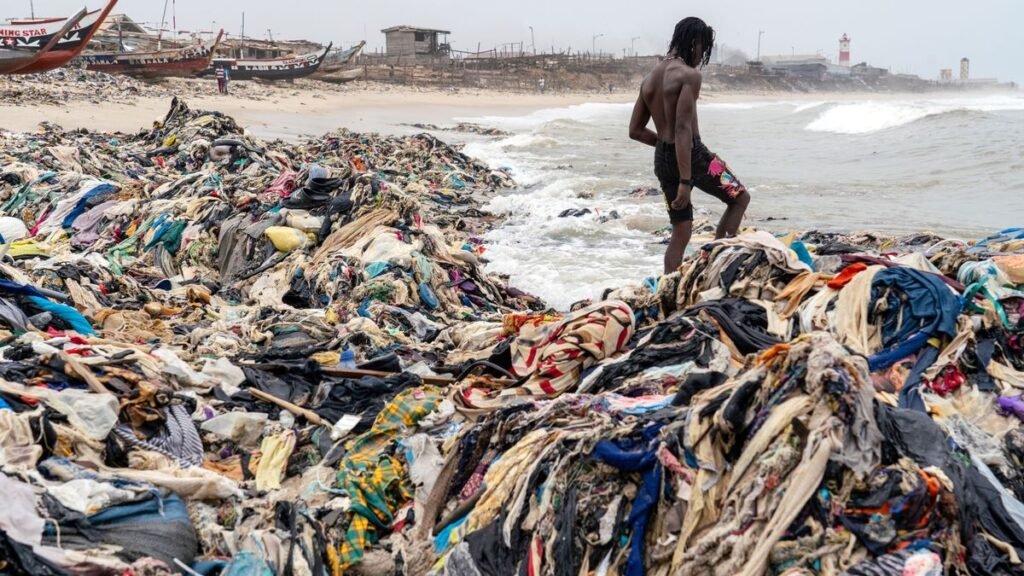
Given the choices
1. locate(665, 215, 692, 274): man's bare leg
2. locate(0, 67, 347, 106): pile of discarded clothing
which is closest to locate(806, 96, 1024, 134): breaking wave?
locate(0, 67, 347, 106): pile of discarded clothing

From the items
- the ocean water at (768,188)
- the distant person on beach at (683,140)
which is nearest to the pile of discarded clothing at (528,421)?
the distant person on beach at (683,140)

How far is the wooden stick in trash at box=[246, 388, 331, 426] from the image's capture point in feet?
13.0

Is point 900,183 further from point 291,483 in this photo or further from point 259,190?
point 291,483

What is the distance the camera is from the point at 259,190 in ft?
29.2

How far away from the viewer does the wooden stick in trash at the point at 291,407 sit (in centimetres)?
397

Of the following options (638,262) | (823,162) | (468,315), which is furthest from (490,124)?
(468,315)

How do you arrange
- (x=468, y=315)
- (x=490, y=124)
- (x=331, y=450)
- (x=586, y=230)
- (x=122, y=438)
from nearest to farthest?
(x=122, y=438) → (x=331, y=450) → (x=468, y=315) → (x=586, y=230) → (x=490, y=124)

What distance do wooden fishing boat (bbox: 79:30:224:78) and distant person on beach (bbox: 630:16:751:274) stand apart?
33.9 m

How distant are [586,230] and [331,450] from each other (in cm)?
762

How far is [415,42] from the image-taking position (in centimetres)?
6038

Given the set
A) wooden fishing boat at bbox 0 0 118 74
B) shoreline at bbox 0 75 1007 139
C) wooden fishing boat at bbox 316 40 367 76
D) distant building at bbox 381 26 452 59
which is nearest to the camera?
shoreline at bbox 0 75 1007 139

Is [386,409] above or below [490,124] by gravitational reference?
below

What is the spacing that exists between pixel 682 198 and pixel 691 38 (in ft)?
3.48

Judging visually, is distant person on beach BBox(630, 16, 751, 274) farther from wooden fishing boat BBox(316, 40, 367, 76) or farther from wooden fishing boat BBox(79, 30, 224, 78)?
wooden fishing boat BBox(316, 40, 367, 76)
